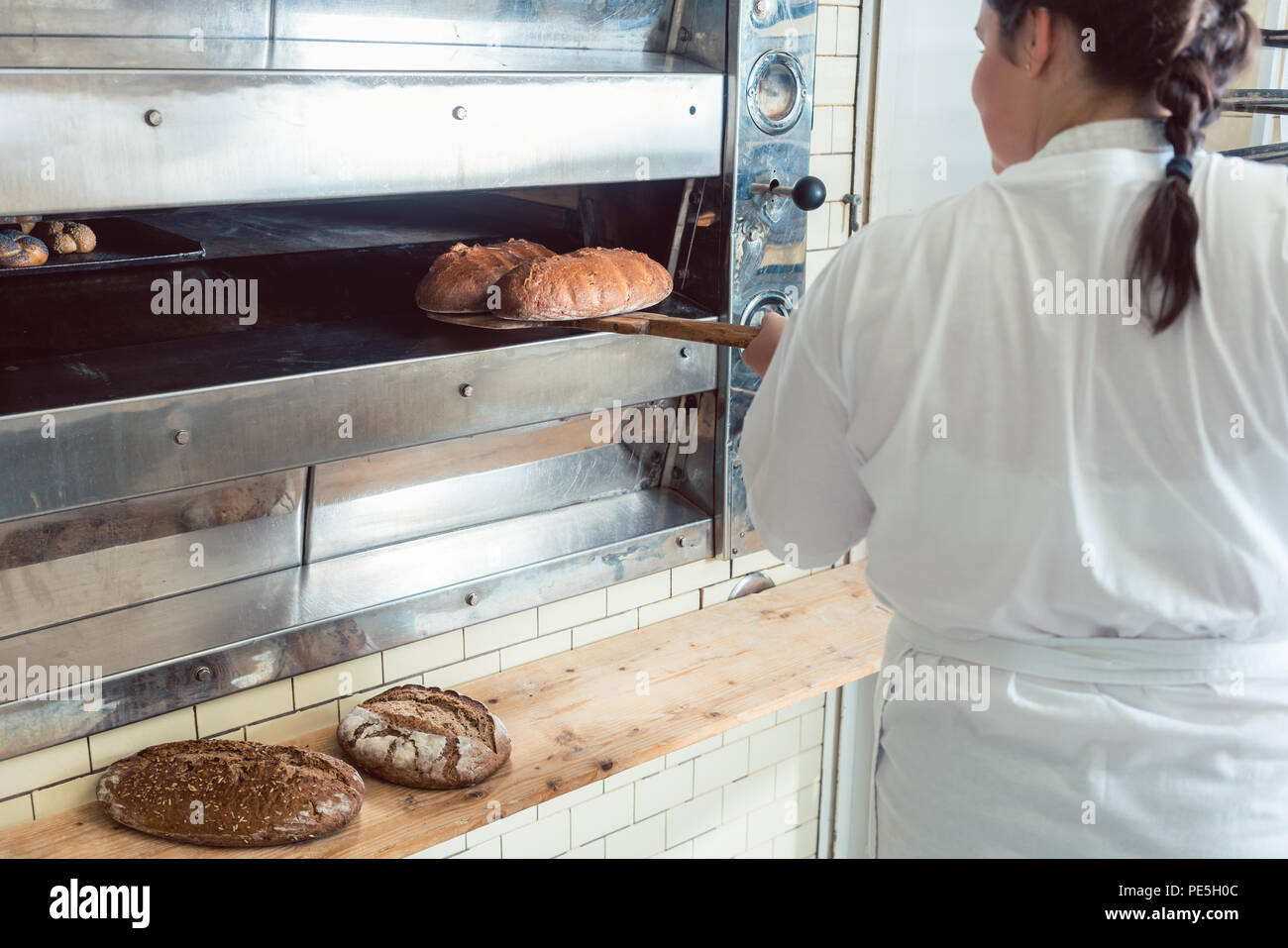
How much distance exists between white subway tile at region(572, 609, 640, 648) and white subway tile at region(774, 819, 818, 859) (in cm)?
85

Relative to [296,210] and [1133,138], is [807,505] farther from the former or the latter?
[296,210]

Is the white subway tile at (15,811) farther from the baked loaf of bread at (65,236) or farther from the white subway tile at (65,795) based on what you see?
the baked loaf of bread at (65,236)

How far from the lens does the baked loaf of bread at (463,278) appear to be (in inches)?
64.7

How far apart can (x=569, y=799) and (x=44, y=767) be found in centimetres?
100

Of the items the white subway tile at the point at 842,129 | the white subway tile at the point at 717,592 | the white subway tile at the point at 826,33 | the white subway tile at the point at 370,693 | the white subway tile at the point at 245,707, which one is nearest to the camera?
the white subway tile at the point at 245,707

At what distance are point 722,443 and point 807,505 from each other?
0.91m

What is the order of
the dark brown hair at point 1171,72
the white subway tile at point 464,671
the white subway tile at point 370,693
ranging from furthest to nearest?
1. the white subway tile at point 464,671
2. the white subway tile at point 370,693
3. the dark brown hair at point 1171,72

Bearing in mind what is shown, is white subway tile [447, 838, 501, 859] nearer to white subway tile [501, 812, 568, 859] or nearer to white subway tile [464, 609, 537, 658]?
white subway tile [501, 812, 568, 859]

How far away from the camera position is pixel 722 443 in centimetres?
209

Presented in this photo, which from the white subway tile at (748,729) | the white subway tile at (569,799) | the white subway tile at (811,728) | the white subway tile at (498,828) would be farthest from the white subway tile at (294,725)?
the white subway tile at (811,728)

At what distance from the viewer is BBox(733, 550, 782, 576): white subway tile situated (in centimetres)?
229

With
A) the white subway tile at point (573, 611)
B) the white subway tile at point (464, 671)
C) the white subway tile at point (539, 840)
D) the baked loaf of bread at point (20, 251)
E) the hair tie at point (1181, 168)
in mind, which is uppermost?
the hair tie at point (1181, 168)

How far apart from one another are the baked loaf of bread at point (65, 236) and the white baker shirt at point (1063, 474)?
87 cm
